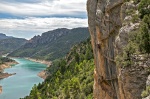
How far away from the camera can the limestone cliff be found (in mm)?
17391

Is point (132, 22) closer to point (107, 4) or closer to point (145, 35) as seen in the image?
point (145, 35)

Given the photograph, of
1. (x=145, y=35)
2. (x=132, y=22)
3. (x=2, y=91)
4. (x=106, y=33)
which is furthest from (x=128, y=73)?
(x=2, y=91)

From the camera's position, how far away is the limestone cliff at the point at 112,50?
17391mm

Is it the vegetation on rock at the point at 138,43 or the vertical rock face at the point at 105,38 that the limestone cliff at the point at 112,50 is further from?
the vegetation on rock at the point at 138,43

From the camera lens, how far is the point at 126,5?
70.5ft

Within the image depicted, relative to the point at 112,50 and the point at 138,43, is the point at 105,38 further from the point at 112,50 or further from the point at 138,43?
the point at 138,43

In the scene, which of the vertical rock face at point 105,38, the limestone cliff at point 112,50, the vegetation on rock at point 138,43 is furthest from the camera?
the vertical rock face at point 105,38

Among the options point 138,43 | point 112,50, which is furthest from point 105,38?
point 138,43

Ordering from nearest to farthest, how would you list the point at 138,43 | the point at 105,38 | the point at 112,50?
→ the point at 138,43 < the point at 112,50 < the point at 105,38

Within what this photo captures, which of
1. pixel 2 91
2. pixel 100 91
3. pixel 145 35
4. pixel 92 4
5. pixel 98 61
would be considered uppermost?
pixel 92 4

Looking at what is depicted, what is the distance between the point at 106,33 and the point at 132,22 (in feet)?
24.3

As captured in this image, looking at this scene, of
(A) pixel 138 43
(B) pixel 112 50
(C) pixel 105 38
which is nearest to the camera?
(A) pixel 138 43

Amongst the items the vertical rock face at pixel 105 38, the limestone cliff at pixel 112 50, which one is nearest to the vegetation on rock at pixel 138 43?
the limestone cliff at pixel 112 50

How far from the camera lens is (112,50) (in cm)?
2666
